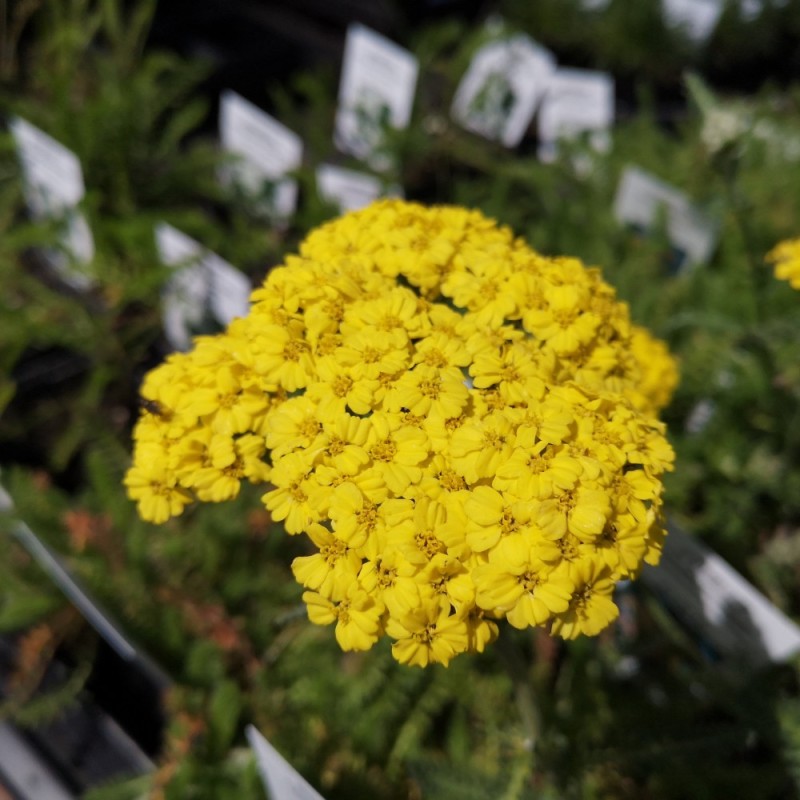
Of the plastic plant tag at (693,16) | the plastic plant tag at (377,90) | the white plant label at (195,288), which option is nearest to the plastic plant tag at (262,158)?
the plastic plant tag at (377,90)

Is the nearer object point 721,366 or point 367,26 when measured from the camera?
point 721,366

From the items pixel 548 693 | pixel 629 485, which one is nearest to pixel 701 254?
pixel 548 693

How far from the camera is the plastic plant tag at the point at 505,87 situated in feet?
6.15

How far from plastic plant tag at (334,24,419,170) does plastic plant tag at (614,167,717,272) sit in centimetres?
58

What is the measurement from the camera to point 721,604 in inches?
36.5

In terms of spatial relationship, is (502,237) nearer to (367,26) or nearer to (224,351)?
(224,351)

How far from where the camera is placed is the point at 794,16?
8.09ft

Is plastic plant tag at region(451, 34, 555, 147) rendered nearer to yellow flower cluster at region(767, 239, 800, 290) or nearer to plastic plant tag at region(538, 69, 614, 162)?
plastic plant tag at region(538, 69, 614, 162)

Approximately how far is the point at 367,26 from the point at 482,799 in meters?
2.38

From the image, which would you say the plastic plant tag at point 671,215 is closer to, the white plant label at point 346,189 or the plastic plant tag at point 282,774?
the white plant label at point 346,189

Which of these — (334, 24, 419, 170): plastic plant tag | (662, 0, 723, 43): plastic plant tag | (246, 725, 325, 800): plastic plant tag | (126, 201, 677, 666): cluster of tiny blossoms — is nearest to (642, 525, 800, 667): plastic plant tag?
(126, 201, 677, 666): cluster of tiny blossoms

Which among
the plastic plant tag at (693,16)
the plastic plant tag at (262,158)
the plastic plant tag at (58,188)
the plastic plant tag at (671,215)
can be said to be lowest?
the plastic plant tag at (58,188)

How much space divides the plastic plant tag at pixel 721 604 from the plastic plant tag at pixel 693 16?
2.02m

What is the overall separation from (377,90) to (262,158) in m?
0.37
